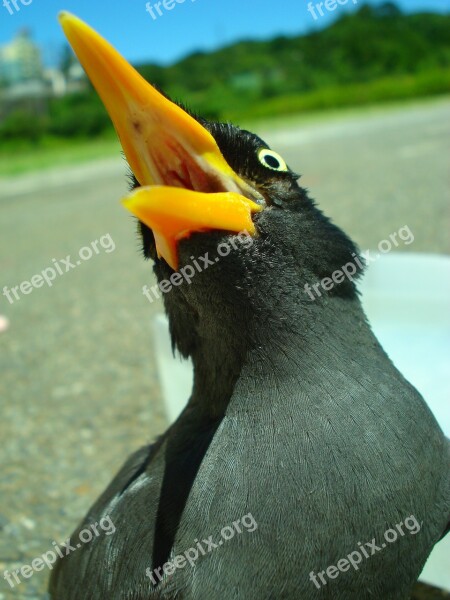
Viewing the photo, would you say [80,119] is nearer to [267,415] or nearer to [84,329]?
[84,329]

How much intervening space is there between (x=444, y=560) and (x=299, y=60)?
1856 inches

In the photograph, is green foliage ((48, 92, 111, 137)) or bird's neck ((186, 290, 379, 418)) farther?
green foliage ((48, 92, 111, 137))

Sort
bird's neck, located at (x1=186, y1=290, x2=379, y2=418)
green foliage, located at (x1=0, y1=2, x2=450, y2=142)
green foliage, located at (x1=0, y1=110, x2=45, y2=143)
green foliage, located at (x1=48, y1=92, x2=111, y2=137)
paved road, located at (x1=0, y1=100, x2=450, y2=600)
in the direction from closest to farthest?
1. bird's neck, located at (x1=186, y1=290, x2=379, y2=418)
2. paved road, located at (x1=0, y1=100, x2=450, y2=600)
3. green foliage, located at (x1=0, y1=110, x2=45, y2=143)
4. green foliage, located at (x1=48, y1=92, x2=111, y2=137)
5. green foliage, located at (x1=0, y1=2, x2=450, y2=142)

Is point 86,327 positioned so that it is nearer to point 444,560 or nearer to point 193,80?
point 444,560

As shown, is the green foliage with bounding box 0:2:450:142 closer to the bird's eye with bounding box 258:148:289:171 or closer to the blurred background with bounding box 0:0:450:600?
the blurred background with bounding box 0:0:450:600

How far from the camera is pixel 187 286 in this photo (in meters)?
1.44

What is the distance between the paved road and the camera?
300cm

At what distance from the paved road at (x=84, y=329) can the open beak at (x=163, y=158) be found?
5.70ft

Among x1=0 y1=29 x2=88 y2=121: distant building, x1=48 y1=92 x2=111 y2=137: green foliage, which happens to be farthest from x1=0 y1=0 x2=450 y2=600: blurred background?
x1=0 y1=29 x2=88 y2=121: distant building

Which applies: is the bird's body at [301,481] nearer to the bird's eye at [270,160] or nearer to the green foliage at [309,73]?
the bird's eye at [270,160]

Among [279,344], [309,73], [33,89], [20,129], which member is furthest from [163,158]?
[309,73]

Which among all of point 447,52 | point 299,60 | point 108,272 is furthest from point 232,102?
point 108,272

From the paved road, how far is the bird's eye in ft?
5.94

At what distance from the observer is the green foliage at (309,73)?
110 ft
